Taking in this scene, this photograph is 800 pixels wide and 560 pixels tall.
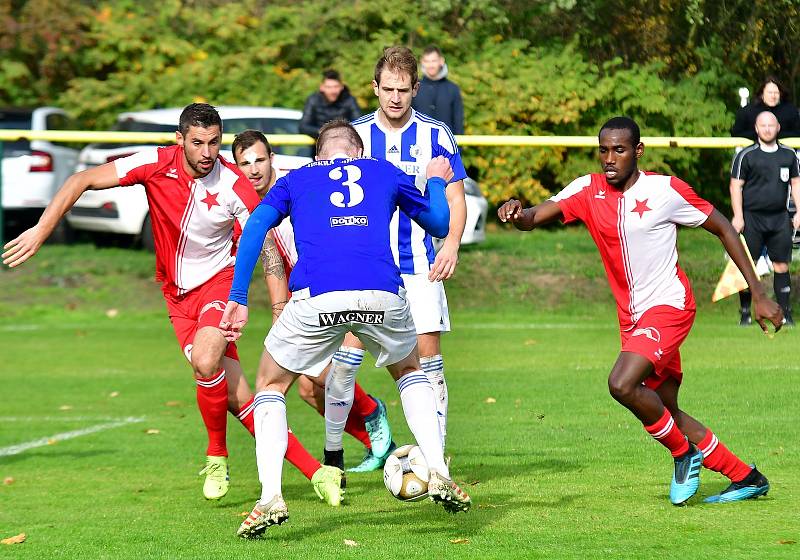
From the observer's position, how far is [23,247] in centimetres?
700

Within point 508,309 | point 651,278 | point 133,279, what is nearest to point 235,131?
point 133,279

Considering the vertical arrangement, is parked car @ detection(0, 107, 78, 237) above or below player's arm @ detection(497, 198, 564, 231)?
below

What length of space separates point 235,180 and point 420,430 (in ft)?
6.75

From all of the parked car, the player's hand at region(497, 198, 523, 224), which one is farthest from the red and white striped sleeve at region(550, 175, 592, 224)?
the parked car

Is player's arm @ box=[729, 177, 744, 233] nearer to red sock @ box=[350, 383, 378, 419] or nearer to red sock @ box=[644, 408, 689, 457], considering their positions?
red sock @ box=[350, 383, 378, 419]

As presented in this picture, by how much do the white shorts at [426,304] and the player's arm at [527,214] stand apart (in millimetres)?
984

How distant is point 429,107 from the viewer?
606 inches

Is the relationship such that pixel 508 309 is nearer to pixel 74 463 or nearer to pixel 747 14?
pixel 747 14

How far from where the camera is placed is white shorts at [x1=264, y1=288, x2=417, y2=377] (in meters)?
6.21

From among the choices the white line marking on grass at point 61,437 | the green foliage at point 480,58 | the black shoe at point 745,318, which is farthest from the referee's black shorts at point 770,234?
the white line marking on grass at point 61,437

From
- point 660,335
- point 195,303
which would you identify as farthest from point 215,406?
point 660,335

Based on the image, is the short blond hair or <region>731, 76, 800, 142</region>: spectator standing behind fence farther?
<region>731, 76, 800, 142</region>: spectator standing behind fence

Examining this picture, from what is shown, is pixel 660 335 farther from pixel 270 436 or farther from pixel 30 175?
pixel 30 175

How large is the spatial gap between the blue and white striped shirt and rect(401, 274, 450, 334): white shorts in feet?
0.22
